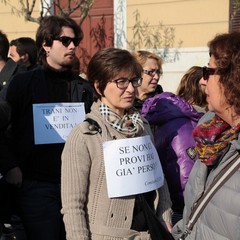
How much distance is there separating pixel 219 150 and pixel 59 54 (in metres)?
1.58

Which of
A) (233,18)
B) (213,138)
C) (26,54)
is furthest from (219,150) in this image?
(233,18)

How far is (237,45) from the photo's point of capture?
2.12 m

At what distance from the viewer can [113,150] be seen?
2.49 metres

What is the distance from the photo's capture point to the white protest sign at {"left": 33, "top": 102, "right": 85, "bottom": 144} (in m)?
3.16

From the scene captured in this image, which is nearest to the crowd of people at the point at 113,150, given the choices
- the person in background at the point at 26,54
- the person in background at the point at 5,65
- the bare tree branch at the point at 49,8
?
the person in background at the point at 5,65

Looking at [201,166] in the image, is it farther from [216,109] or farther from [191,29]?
[191,29]

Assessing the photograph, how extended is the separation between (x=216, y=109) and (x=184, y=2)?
263 inches

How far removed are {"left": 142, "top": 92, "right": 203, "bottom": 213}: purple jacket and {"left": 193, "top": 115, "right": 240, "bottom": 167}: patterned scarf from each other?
2.59 feet

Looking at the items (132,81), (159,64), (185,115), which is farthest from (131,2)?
(132,81)

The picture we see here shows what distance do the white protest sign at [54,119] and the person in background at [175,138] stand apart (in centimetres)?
47

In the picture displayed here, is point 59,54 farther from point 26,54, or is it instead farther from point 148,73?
point 26,54

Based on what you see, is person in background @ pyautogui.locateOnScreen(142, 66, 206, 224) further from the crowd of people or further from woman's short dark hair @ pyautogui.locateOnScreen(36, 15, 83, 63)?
woman's short dark hair @ pyautogui.locateOnScreen(36, 15, 83, 63)

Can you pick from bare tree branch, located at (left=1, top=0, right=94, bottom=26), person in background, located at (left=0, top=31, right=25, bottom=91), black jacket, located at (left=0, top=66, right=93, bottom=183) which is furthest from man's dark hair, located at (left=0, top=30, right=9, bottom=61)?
bare tree branch, located at (left=1, top=0, right=94, bottom=26)

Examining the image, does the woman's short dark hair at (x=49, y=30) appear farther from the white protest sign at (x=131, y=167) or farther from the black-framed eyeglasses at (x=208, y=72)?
the black-framed eyeglasses at (x=208, y=72)
